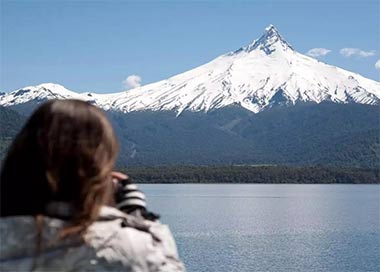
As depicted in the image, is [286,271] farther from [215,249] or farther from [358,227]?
[358,227]

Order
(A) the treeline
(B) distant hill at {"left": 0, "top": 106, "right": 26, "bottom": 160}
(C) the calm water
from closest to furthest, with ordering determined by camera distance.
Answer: (C) the calm water → (A) the treeline → (B) distant hill at {"left": 0, "top": 106, "right": 26, "bottom": 160}

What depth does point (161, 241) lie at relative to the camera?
2025mm

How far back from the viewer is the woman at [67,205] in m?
1.95

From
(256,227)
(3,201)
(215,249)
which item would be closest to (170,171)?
(256,227)

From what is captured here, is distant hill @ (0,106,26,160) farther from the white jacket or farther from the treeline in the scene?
the white jacket

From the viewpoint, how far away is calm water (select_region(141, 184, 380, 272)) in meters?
34.7

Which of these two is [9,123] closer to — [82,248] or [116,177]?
[116,177]

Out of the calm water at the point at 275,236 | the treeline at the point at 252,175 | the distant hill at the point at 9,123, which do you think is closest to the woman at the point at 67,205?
the calm water at the point at 275,236

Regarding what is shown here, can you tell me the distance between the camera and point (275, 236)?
1866 inches

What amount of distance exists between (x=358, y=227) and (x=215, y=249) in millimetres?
18648

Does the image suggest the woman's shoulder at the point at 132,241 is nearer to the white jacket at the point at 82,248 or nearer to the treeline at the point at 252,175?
the white jacket at the point at 82,248

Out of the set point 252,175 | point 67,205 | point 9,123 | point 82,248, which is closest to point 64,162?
point 67,205

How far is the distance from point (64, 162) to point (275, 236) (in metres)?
→ 46.1

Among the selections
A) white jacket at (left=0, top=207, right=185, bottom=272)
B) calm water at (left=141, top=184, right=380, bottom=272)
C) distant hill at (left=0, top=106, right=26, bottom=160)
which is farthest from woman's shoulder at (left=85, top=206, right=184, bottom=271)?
distant hill at (left=0, top=106, right=26, bottom=160)
